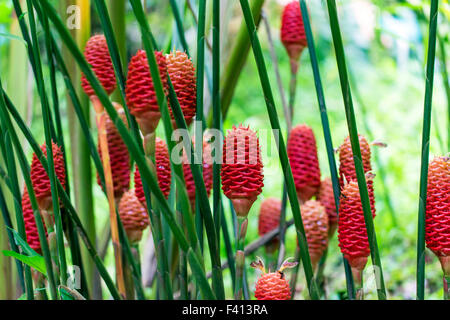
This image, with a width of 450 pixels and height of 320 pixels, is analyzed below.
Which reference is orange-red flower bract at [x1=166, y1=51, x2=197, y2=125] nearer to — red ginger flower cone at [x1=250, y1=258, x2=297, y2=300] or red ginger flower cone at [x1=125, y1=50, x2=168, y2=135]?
red ginger flower cone at [x1=125, y1=50, x2=168, y2=135]

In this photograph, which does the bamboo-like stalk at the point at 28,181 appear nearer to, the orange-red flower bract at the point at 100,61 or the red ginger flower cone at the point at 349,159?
the orange-red flower bract at the point at 100,61

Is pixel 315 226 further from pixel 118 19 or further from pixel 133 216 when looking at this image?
pixel 118 19

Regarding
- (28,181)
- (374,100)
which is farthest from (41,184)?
(374,100)

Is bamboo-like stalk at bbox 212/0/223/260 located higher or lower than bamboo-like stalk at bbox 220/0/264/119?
lower

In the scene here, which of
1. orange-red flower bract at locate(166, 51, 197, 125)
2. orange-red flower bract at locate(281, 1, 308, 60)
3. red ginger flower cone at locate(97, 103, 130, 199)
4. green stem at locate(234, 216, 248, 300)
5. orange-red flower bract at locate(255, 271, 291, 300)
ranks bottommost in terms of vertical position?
orange-red flower bract at locate(255, 271, 291, 300)

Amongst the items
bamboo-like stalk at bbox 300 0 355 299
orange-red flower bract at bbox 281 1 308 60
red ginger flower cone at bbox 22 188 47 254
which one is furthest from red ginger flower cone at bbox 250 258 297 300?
orange-red flower bract at bbox 281 1 308 60
